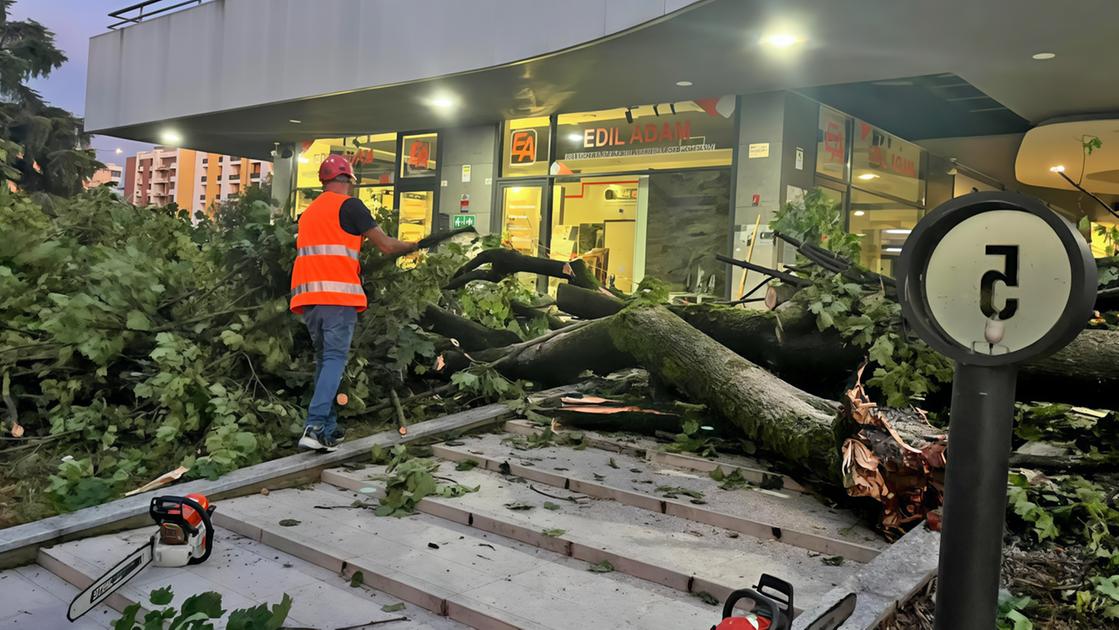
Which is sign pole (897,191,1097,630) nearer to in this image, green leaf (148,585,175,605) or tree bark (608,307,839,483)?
tree bark (608,307,839,483)

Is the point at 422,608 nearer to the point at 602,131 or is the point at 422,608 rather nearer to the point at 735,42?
the point at 735,42

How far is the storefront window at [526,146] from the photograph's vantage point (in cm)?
1366

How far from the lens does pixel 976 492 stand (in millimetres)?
1850

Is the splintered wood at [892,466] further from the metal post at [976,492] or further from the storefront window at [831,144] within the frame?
the storefront window at [831,144]

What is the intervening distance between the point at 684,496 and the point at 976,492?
2460 mm

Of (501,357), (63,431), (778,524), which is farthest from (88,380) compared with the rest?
(778,524)

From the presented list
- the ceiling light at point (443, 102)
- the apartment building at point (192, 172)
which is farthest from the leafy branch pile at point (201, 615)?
the apartment building at point (192, 172)

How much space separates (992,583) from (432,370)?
5.11 metres

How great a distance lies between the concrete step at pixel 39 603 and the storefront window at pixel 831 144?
36.1ft

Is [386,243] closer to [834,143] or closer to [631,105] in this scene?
[631,105]

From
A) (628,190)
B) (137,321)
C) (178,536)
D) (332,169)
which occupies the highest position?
(628,190)

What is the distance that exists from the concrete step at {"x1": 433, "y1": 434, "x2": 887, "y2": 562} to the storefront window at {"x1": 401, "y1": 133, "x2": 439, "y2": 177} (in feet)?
35.2

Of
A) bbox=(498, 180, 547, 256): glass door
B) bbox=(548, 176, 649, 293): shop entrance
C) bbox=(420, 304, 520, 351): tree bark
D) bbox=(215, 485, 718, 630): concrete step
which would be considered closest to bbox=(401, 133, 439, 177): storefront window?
bbox=(498, 180, 547, 256): glass door

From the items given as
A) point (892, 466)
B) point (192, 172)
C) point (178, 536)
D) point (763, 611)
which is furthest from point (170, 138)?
point (192, 172)
